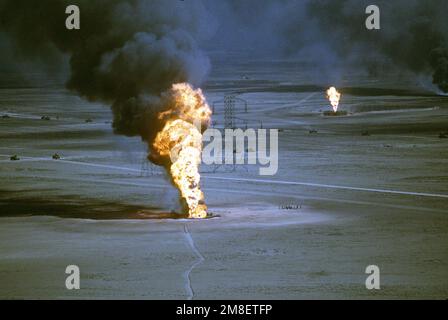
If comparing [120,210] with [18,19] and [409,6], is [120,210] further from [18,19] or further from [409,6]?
[409,6]

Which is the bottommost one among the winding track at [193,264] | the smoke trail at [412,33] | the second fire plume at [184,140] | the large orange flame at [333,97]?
the winding track at [193,264]

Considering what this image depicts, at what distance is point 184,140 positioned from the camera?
52781 mm

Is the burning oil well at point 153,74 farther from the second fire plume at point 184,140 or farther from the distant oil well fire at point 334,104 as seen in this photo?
the distant oil well fire at point 334,104

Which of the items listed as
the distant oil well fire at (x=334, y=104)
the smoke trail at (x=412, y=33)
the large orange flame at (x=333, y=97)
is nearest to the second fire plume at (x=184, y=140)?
the distant oil well fire at (x=334, y=104)

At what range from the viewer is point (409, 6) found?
185 metres

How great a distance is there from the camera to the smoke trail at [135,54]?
53.1 meters

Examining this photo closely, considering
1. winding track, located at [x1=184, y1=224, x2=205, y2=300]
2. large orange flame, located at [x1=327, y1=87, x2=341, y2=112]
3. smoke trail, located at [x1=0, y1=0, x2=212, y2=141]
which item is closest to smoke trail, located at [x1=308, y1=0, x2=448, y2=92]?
large orange flame, located at [x1=327, y1=87, x2=341, y2=112]

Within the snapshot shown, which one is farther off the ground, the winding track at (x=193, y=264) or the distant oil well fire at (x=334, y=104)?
the distant oil well fire at (x=334, y=104)

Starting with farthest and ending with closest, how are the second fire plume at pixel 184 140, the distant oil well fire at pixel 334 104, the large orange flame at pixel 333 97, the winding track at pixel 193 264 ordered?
the large orange flame at pixel 333 97 → the distant oil well fire at pixel 334 104 → the second fire plume at pixel 184 140 → the winding track at pixel 193 264

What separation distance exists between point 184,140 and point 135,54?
529 cm

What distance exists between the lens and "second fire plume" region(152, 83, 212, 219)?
52.8 metres

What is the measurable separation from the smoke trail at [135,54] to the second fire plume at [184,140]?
580mm

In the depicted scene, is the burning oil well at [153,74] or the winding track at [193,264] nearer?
the winding track at [193,264]

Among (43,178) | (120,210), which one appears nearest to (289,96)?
(43,178)
